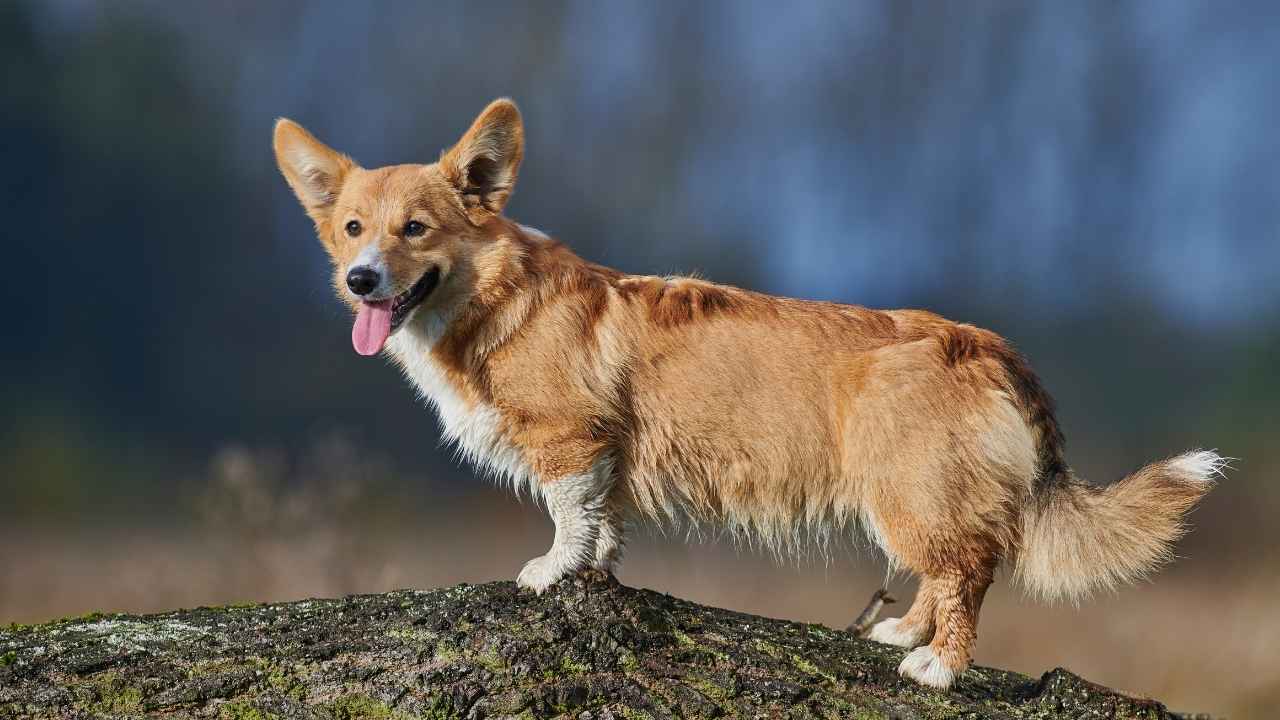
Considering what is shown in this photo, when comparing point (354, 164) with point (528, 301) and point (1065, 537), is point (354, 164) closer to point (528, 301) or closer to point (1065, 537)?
point (528, 301)

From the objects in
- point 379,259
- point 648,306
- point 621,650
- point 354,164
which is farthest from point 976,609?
point 354,164

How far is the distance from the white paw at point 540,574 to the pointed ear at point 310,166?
2027mm

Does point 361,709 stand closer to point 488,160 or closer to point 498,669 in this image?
point 498,669

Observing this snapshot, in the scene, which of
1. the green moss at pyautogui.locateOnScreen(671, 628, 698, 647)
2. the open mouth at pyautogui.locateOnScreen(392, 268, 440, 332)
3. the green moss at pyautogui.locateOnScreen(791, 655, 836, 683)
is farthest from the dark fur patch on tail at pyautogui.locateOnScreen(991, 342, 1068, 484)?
the open mouth at pyautogui.locateOnScreen(392, 268, 440, 332)

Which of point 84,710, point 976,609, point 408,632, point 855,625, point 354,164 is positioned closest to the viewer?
point 84,710

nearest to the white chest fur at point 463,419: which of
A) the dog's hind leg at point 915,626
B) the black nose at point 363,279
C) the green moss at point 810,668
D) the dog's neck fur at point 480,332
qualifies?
the dog's neck fur at point 480,332

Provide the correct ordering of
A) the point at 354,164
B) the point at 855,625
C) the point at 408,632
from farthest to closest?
the point at 855,625 → the point at 354,164 → the point at 408,632

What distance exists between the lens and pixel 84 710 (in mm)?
4570

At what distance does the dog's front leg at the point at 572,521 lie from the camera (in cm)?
528

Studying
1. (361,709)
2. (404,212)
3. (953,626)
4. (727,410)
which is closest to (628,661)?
(361,709)

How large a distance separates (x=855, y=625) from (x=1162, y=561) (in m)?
1.56

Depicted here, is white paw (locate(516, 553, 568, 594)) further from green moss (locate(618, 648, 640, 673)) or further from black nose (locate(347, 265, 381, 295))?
black nose (locate(347, 265, 381, 295))

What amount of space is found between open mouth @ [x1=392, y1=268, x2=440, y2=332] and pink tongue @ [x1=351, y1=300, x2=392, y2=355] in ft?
0.11

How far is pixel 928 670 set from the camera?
5082 mm
